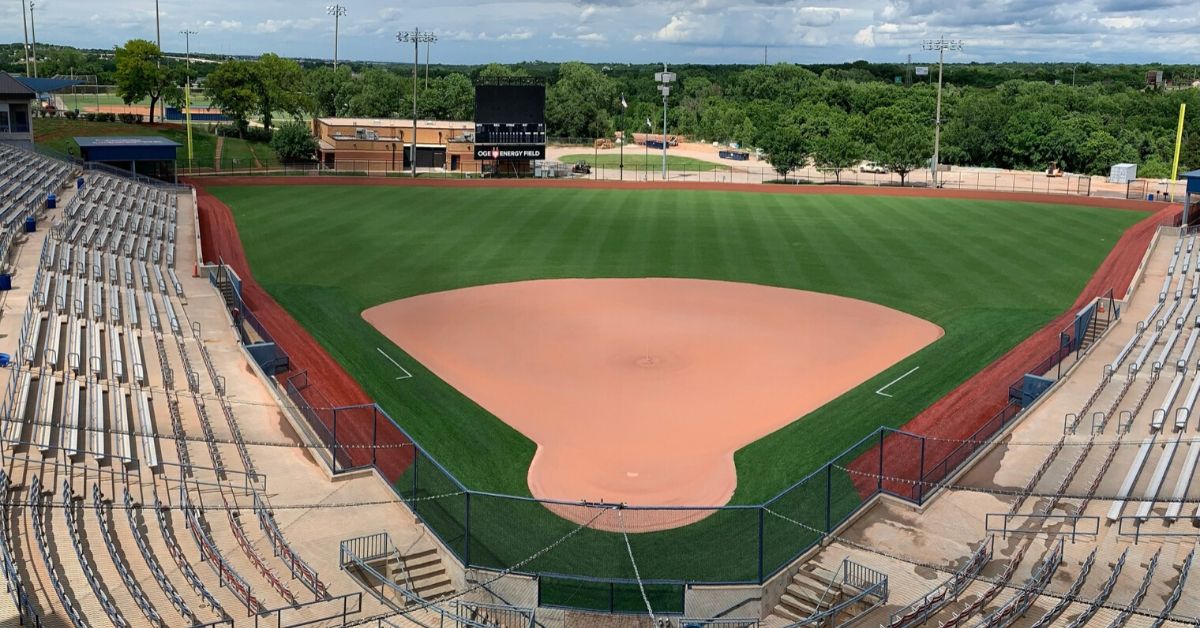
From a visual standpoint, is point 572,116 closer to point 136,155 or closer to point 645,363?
point 136,155

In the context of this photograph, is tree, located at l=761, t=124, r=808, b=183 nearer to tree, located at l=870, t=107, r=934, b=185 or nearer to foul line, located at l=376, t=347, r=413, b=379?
tree, located at l=870, t=107, r=934, b=185

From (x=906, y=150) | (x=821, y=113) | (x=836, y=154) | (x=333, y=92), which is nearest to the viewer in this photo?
(x=906, y=150)

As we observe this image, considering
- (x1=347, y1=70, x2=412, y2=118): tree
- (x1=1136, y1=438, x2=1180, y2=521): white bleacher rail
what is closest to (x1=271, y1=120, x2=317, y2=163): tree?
(x1=347, y1=70, x2=412, y2=118): tree

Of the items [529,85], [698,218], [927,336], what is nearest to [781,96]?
[529,85]

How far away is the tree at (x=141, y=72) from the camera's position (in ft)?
302

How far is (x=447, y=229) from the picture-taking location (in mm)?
55625

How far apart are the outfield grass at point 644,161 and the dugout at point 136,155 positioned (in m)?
40.3

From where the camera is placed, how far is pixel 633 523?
2166 centimetres

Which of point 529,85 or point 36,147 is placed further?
point 529,85

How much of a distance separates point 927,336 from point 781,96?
123 m

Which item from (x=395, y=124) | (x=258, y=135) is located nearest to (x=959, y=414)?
(x=395, y=124)

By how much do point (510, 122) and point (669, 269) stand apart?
3650 centimetres

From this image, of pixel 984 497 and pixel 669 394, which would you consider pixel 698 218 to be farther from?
pixel 984 497

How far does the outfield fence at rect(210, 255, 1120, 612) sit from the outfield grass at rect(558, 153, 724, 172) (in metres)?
73.7
